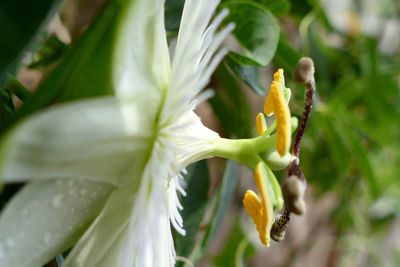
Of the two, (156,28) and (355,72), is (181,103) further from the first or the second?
(355,72)

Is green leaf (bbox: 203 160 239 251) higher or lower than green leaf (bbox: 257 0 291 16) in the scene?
lower

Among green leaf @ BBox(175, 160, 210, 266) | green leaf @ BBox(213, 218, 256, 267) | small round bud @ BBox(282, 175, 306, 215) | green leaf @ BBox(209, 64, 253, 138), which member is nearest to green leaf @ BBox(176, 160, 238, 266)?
green leaf @ BBox(175, 160, 210, 266)

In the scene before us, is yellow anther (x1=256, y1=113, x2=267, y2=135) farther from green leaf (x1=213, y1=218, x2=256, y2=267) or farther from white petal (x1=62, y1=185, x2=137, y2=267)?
green leaf (x1=213, y1=218, x2=256, y2=267)

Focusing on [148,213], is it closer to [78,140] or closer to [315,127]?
[78,140]

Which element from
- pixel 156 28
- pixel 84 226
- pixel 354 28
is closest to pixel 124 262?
pixel 84 226

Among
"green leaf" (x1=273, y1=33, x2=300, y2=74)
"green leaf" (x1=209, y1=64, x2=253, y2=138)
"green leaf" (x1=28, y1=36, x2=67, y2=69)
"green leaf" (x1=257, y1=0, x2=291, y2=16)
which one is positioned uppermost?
"green leaf" (x1=28, y1=36, x2=67, y2=69)
